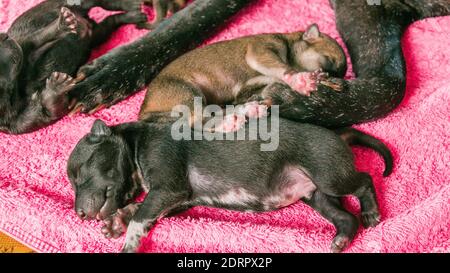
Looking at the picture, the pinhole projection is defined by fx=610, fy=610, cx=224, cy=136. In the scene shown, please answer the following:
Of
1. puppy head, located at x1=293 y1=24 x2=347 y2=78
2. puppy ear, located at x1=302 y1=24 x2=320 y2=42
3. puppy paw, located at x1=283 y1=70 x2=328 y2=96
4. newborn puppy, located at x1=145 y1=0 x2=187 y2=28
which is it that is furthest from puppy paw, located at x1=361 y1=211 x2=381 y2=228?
newborn puppy, located at x1=145 y1=0 x2=187 y2=28

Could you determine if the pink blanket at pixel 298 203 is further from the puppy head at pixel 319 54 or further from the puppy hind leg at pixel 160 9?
the puppy hind leg at pixel 160 9

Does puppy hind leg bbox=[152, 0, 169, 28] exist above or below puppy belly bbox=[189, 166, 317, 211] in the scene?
above

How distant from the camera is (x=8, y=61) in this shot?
2.53m

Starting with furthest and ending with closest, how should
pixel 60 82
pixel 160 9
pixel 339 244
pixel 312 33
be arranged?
pixel 160 9 < pixel 312 33 < pixel 60 82 < pixel 339 244

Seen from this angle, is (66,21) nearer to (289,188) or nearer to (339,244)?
(289,188)

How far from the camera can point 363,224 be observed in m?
2.19

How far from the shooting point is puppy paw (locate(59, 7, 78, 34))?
2668mm

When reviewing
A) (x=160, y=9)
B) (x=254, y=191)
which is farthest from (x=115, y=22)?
(x=254, y=191)

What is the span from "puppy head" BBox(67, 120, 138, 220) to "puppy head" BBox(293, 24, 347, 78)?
2.90ft

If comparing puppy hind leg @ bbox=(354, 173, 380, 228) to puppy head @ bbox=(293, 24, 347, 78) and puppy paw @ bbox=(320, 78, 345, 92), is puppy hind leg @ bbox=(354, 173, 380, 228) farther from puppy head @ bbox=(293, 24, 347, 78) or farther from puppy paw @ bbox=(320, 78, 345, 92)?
puppy head @ bbox=(293, 24, 347, 78)

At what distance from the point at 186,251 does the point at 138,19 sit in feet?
4.53

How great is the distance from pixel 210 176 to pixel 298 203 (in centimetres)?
38

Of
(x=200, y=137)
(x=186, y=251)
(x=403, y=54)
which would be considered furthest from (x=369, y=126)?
(x=186, y=251)

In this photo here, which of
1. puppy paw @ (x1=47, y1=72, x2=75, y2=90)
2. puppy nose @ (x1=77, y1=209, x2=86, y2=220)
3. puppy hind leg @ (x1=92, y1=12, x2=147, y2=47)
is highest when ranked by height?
puppy paw @ (x1=47, y1=72, x2=75, y2=90)
